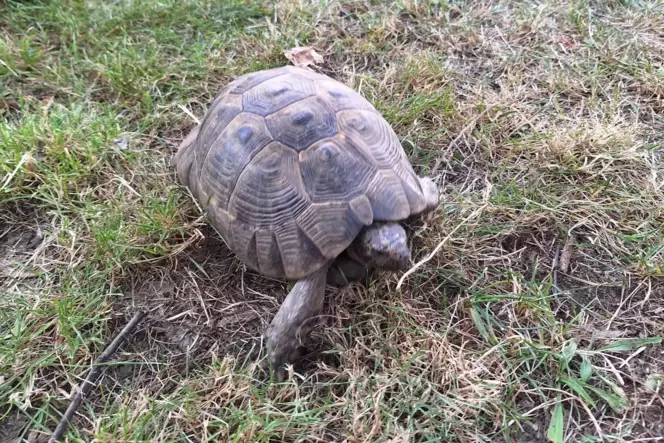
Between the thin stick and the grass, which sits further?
the thin stick

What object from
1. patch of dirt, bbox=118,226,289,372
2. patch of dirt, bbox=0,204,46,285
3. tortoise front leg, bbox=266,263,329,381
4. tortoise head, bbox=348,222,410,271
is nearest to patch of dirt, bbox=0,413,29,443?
patch of dirt, bbox=118,226,289,372

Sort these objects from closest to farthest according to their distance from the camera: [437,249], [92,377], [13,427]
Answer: [13,427] < [92,377] < [437,249]

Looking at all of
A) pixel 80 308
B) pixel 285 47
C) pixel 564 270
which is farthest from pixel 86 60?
pixel 564 270

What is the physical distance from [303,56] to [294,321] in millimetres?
1995

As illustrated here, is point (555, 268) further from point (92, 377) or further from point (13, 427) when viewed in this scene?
point (13, 427)

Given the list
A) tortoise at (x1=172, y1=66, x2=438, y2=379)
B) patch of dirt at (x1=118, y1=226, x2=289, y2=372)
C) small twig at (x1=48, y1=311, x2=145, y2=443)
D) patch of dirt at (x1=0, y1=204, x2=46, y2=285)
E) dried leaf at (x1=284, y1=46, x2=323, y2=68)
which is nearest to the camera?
small twig at (x1=48, y1=311, x2=145, y2=443)

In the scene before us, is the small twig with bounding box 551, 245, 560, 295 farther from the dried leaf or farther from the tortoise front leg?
the dried leaf

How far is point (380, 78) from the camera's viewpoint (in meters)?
3.14

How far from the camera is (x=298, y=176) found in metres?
2.00

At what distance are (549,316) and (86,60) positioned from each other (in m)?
3.14

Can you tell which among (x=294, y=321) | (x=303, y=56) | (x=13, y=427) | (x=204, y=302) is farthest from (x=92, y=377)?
(x=303, y=56)

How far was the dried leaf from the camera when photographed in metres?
3.20

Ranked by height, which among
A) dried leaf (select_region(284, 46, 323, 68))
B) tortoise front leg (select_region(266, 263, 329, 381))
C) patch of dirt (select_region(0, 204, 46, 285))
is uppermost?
dried leaf (select_region(284, 46, 323, 68))

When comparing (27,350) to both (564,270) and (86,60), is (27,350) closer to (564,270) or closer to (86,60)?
(86,60)
